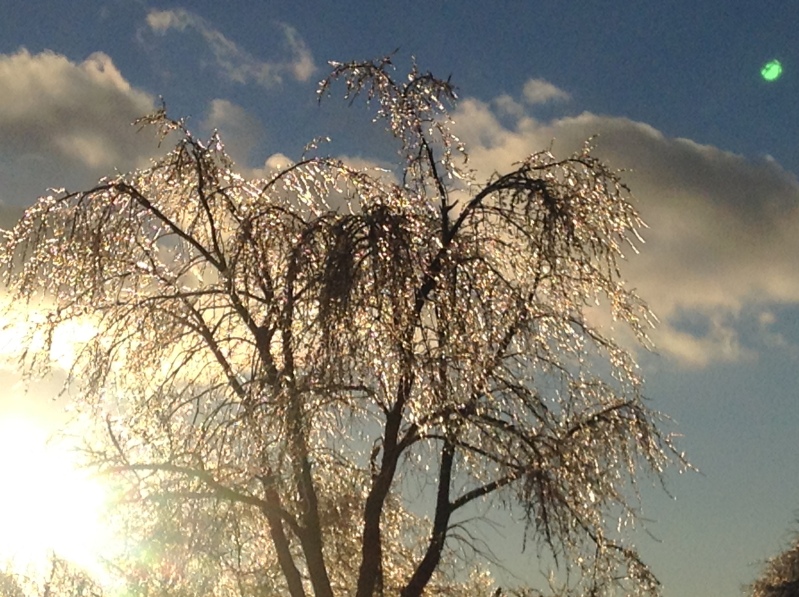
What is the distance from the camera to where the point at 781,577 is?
17.5m

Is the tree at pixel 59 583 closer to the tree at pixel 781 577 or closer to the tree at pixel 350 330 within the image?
the tree at pixel 350 330

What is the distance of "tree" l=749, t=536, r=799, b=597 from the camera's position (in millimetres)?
17094

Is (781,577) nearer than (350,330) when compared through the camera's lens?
No

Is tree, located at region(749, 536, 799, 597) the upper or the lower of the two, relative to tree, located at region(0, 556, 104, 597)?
upper

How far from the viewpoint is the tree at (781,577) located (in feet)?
Result: 56.1

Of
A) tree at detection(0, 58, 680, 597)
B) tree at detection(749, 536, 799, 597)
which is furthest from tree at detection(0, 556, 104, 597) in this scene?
tree at detection(749, 536, 799, 597)

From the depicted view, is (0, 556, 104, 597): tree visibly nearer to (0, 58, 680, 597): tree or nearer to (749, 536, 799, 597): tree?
(0, 58, 680, 597): tree

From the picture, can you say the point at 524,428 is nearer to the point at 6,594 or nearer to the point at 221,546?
the point at 221,546

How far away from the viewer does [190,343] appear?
386 inches

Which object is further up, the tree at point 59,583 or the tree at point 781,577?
the tree at point 781,577

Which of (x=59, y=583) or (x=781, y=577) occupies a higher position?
(x=781, y=577)

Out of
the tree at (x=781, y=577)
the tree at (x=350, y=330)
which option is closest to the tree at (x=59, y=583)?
the tree at (x=350, y=330)

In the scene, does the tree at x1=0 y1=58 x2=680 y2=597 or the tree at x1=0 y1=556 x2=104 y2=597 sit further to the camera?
the tree at x1=0 y1=556 x2=104 y2=597

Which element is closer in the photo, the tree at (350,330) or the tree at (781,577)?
→ the tree at (350,330)
